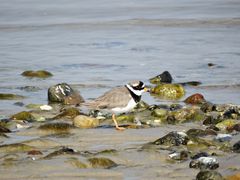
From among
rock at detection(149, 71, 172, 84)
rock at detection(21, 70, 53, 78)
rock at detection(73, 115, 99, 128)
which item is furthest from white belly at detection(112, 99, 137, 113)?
rock at detection(21, 70, 53, 78)

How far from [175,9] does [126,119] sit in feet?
45.3

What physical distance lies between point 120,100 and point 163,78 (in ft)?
11.6

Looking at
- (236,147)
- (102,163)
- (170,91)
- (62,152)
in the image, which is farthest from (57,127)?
(170,91)

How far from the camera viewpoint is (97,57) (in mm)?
15305

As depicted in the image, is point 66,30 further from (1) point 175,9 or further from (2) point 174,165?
(2) point 174,165

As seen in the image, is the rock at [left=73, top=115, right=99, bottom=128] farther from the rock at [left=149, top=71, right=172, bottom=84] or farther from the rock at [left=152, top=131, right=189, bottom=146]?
the rock at [left=149, top=71, right=172, bottom=84]

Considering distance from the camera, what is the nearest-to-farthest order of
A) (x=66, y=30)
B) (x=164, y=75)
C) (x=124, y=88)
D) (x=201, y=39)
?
1. (x=124, y=88)
2. (x=164, y=75)
3. (x=201, y=39)
4. (x=66, y=30)

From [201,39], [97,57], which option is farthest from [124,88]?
[201,39]

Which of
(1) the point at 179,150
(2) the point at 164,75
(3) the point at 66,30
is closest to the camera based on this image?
(1) the point at 179,150

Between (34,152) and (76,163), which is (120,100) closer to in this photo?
(34,152)

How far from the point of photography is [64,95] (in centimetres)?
1121

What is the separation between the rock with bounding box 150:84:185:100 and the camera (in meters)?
11.6

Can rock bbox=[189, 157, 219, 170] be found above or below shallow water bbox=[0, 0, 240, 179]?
above

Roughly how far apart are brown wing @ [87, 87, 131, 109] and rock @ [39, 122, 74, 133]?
2.04 feet
